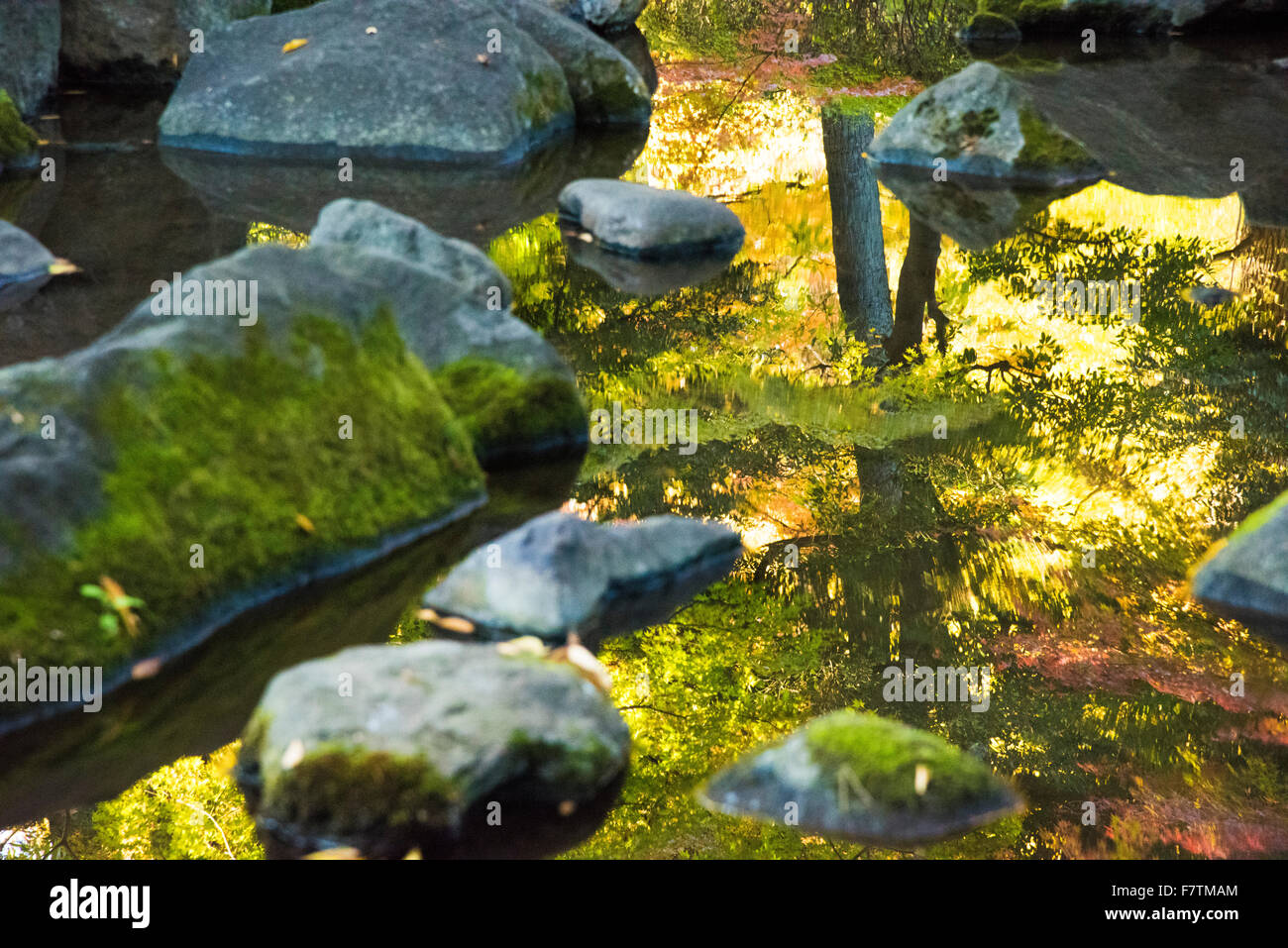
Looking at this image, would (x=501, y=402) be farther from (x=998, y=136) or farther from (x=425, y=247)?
(x=998, y=136)

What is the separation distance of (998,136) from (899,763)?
27.9 feet

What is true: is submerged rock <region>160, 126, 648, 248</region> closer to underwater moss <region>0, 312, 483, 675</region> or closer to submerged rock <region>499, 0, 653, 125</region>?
submerged rock <region>499, 0, 653, 125</region>

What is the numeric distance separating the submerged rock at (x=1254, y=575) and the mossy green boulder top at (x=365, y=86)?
24.5ft

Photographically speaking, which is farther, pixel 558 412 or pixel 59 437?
pixel 558 412

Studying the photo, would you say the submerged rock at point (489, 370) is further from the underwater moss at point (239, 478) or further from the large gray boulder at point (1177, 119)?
the large gray boulder at point (1177, 119)

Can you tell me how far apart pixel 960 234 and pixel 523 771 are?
6848 mm

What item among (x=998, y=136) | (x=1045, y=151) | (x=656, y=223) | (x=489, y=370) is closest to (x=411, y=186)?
(x=656, y=223)

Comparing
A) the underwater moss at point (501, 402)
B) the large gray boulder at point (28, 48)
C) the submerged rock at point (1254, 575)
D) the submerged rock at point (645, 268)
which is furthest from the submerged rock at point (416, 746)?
the large gray boulder at point (28, 48)

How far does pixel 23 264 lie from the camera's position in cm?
739

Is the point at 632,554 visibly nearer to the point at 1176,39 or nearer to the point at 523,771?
the point at 523,771

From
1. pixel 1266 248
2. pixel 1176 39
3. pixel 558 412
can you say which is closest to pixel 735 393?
pixel 558 412

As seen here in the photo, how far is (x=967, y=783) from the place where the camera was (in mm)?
3162

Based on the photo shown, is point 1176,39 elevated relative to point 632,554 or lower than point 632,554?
lower

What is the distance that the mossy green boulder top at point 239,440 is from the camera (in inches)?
143
